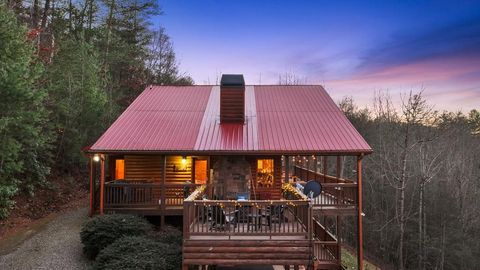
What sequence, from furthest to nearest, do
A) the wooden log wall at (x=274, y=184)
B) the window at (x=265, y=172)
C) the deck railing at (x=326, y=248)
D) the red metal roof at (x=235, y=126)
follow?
the window at (x=265, y=172) < the wooden log wall at (x=274, y=184) < the red metal roof at (x=235, y=126) < the deck railing at (x=326, y=248)

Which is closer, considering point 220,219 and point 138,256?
point 138,256

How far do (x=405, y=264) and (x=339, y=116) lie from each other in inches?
581

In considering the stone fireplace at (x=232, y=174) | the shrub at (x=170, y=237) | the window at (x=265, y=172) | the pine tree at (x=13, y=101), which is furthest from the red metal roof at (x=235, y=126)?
the shrub at (x=170, y=237)

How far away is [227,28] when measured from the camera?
29.0m

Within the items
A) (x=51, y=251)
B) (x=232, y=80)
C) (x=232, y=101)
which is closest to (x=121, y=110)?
(x=232, y=80)

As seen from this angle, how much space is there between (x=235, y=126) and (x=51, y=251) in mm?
7552

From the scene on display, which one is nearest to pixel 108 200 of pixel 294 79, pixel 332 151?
pixel 332 151

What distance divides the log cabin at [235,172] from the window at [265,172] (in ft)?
0.14

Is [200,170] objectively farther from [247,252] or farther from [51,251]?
[247,252]

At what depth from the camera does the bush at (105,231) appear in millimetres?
9852

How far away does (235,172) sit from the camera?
504 inches

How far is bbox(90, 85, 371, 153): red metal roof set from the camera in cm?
1202

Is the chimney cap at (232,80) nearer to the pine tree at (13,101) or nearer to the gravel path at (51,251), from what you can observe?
the pine tree at (13,101)

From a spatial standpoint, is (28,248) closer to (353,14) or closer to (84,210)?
(84,210)
